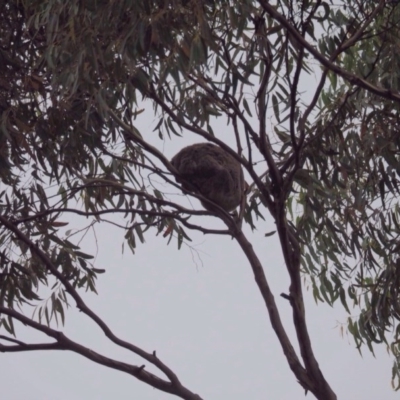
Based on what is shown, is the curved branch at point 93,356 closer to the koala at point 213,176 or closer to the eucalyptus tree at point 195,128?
the eucalyptus tree at point 195,128

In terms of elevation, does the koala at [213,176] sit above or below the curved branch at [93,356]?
above

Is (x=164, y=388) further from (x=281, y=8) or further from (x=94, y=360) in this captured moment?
(x=281, y=8)

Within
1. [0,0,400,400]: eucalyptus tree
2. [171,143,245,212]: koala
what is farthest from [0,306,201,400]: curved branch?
[171,143,245,212]: koala

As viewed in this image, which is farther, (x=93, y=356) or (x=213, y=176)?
(x=213, y=176)

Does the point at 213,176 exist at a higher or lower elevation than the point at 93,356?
higher

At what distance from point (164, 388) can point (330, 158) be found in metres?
1.63

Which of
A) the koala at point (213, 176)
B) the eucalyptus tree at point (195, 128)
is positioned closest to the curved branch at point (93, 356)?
the eucalyptus tree at point (195, 128)

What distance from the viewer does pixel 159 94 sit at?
431 cm

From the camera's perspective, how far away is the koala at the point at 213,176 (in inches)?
202

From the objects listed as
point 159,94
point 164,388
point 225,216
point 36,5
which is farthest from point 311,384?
point 36,5

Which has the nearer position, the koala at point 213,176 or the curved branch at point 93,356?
the curved branch at point 93,356

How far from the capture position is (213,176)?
203 inches

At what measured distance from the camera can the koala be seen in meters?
5.13

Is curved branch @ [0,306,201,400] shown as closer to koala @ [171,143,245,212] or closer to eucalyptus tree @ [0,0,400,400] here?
eucalyptus tree @ [0,0,400,400]
